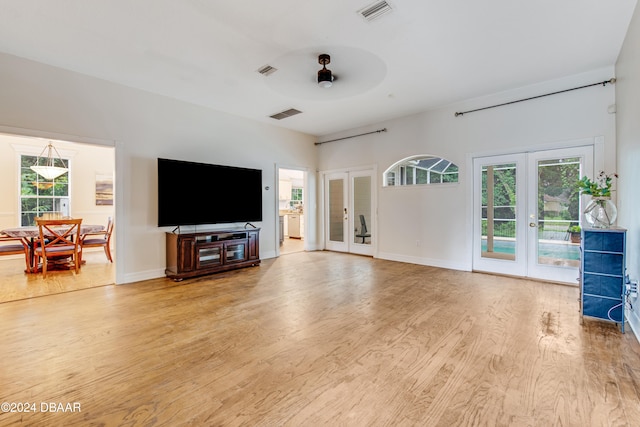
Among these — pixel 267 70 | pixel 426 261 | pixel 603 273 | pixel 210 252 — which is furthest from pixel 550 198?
pixel 210 252

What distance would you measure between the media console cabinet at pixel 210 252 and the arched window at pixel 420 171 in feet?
10.1

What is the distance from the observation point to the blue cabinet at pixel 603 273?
8.86 ft

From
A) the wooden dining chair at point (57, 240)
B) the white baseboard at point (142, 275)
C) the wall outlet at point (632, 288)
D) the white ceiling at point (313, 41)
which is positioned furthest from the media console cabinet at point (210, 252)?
the wall outlet at point (632, 288)

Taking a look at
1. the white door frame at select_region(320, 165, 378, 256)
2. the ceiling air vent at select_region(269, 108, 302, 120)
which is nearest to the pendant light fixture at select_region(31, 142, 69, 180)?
the ceiling air vent at select_region(269, 108, 302, 120)

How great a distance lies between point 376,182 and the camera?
623cm

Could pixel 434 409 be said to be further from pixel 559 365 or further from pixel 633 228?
pixel 633 228

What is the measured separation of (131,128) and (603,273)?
20.4ft

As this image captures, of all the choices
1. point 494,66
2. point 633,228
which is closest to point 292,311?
point 633,228

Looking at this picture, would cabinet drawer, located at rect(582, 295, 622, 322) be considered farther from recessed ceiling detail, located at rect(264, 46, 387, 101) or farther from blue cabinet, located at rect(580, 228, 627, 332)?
recessed ceiling detail, located at rect(264, 46, 387, 101)

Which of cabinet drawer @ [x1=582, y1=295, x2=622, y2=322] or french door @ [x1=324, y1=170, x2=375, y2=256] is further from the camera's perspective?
french door @ [x1=324, y1=170, x2=375, y2=256]

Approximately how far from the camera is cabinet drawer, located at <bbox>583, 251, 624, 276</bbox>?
2.71 m

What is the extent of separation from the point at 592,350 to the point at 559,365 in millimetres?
488

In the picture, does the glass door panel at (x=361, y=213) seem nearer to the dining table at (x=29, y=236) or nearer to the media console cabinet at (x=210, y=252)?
the media console cabinet at (x=210, y=252)

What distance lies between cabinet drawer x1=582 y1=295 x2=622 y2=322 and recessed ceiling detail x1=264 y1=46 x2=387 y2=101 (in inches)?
133
